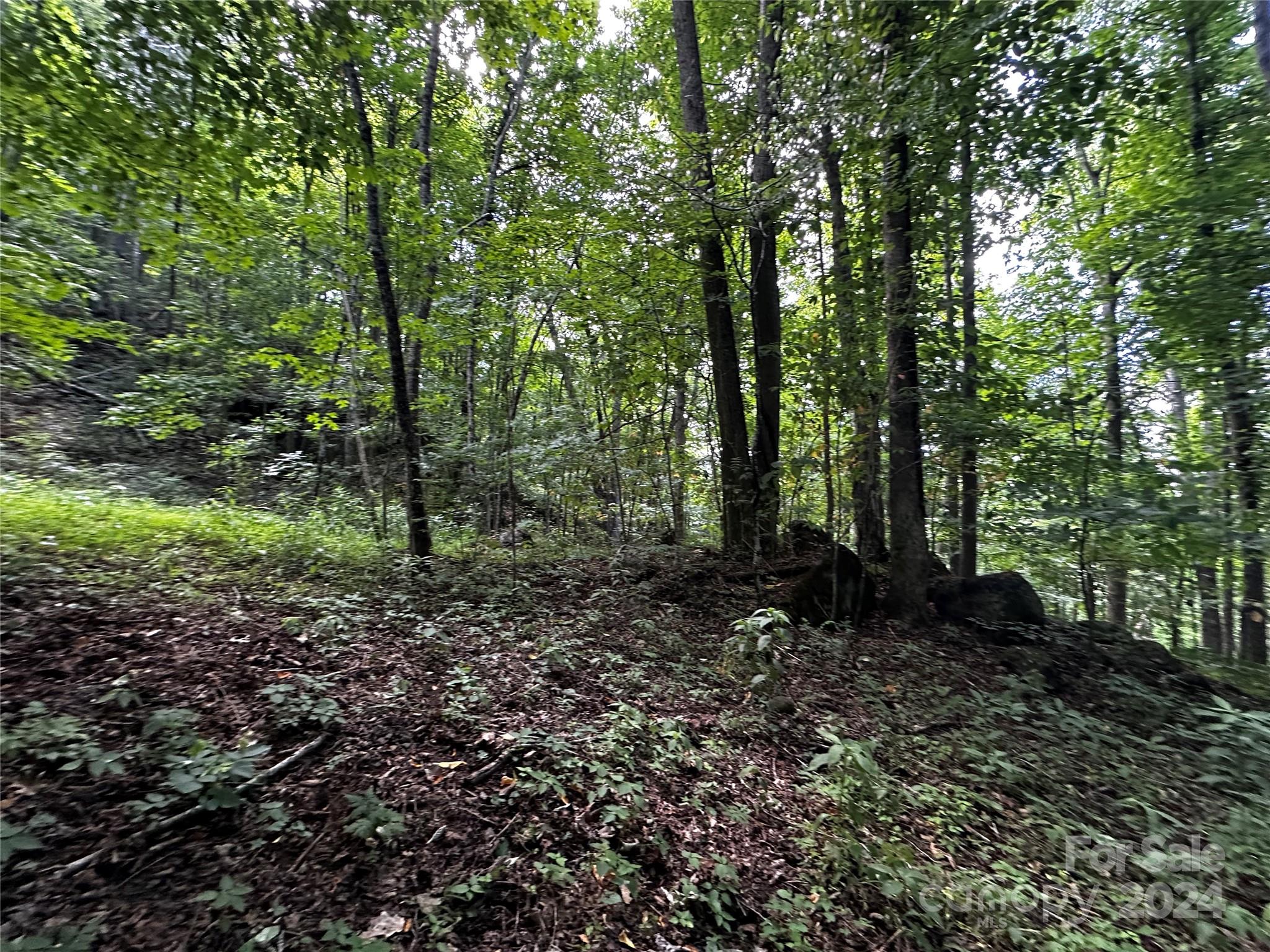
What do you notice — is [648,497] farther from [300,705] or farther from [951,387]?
[300,705]

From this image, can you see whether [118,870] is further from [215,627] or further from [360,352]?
[360,352]

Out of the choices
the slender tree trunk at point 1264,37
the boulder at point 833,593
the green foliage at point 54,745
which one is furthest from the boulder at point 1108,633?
the green foliage at point 54,745

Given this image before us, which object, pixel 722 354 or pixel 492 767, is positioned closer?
pixel 492 767

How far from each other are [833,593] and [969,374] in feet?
10.7

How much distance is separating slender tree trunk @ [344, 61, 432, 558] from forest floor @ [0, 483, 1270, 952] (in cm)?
93

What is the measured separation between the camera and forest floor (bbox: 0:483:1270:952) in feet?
7.38

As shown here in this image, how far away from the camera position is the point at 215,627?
400 cm

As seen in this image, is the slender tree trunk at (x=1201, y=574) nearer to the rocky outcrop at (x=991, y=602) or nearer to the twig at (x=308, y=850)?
the rocky outcrop at (x=991, y=602)

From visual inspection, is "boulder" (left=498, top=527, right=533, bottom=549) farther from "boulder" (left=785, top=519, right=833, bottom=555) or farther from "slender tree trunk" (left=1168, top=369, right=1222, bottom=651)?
"slender tree trunk" (left=1168, top=369, right=1222, bottom=651)

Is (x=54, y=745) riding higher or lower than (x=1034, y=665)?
higher

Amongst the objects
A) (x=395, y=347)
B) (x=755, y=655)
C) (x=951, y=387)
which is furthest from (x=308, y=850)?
(x=951, y=387)

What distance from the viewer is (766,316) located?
27.9ft

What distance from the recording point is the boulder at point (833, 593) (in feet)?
23.2

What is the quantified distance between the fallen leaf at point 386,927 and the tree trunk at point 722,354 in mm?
6368
